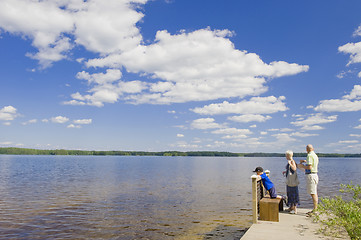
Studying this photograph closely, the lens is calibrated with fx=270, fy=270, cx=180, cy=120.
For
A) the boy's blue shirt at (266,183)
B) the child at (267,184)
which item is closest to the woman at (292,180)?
the child at (267,184)

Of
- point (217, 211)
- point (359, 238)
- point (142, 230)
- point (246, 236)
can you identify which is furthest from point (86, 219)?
point (359, 238)

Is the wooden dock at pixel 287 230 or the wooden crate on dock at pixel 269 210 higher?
the wooden crate on dock at pixel 269 210

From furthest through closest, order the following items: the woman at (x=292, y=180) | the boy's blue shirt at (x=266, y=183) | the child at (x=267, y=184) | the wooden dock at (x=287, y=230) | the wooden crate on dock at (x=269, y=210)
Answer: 1. the boy's blue shirt at (x=266, y=183)
2. the child at (x=267, y=184)
3. the woman at (x=292, y=180)
4. the wooden crate on dock at (x=269, y=210)
5. the wooden dock at (x=287, y=230)

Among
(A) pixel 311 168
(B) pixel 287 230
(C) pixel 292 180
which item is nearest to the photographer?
(B) pixel 287 230

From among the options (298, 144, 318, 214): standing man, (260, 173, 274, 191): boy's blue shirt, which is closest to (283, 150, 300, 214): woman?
(298, 144, 318, 214): standing man

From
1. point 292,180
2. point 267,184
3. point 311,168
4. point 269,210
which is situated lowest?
point 269,210

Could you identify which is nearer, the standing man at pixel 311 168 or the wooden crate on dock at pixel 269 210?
the wooden crate on dock at pixel 269 210

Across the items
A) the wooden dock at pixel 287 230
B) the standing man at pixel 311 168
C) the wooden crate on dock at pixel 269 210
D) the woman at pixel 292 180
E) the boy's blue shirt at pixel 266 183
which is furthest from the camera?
the boy's blue shirt at pixel 266 183

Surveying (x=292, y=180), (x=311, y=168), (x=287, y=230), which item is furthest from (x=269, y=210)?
(x=311, y=168)

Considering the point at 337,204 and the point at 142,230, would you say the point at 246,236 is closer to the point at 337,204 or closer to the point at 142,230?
the point at 337,204

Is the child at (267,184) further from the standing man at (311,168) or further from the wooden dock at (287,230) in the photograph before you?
the standing man at (311,168)

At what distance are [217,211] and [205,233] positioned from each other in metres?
4.34

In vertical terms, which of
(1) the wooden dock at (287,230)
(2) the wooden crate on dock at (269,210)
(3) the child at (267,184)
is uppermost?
(3) the child at (267,184)

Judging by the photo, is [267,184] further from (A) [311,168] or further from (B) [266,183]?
(A) [311,168]
